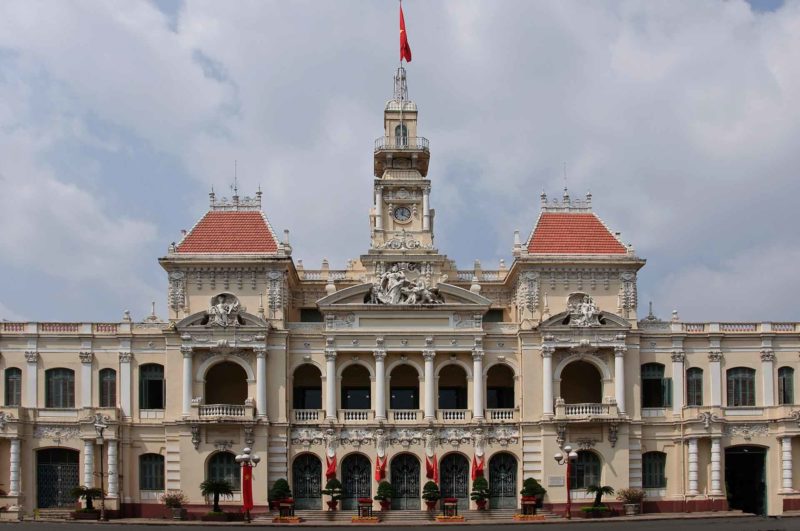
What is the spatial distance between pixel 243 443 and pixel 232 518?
5447 millimetres

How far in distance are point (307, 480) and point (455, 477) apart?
8619mm

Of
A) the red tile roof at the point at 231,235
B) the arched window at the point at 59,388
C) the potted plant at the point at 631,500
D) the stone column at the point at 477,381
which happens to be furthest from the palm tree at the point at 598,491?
the arched window at the point at 59,388

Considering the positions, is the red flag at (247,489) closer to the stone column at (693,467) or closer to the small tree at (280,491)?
the small tree at (280,491)

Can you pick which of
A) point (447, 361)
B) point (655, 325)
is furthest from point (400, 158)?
point (655, 325)

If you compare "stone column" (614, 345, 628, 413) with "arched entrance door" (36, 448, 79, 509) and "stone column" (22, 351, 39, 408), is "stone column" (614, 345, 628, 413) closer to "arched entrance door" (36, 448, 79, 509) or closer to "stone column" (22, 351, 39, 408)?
"arched entrance door" (36, 448, 79, 509)

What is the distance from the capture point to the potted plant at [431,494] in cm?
6675

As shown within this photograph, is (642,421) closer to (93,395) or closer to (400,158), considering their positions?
(400,158)

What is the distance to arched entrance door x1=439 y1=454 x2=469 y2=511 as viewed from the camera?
69.4m

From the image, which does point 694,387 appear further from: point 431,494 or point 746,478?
point 431,494

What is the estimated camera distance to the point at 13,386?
7044 centimetres

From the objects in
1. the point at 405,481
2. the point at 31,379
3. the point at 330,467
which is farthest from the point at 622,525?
the point at 31,379

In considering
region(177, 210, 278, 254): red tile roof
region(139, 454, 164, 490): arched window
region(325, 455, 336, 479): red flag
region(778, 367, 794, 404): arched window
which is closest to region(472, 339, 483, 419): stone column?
region(325, 455, 336, 479): red flag

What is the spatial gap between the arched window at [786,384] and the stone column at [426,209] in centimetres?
2317

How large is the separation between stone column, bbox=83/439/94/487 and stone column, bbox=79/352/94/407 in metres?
2.79
